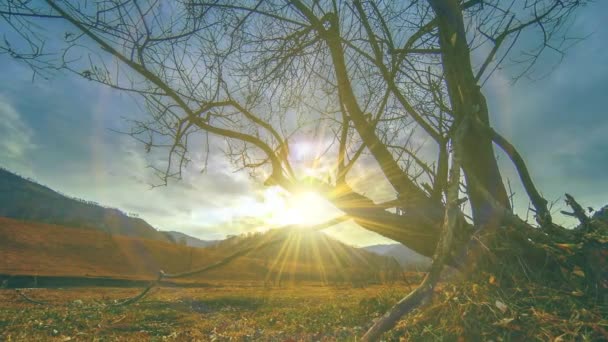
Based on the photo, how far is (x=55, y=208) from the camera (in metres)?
61.7

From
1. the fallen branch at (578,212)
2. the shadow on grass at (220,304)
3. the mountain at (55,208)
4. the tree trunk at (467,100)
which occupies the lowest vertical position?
the shadow on grass at (220,304)

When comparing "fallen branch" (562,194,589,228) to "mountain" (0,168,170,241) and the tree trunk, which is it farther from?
"mountain" (0,168,170,241)

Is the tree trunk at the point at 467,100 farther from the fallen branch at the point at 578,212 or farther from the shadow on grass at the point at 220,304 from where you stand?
the shadow on grass at the point at 220,304

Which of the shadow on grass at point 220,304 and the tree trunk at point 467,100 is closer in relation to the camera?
the tree trunk at point 467,100

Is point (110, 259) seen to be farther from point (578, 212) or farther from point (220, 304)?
point (578, 212)

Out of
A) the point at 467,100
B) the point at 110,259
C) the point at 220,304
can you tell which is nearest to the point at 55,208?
the point at 110,259

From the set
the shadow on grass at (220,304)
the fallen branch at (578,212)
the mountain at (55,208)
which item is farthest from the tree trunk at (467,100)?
the mountain at (55,208)

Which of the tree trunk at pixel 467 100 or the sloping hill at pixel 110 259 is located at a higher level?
the tree trunk at pixel 467 100

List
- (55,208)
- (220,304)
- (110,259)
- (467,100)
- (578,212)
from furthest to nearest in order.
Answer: (55,208) → (110,259) → (220,304) → (467,100) → (578,212)

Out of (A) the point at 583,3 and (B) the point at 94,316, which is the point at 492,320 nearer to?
(A) the point at 583,3

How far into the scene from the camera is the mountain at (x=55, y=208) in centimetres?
5389

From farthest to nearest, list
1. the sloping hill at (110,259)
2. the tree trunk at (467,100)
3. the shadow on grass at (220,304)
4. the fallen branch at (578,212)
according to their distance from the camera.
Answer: the sloping hill at (110,259) → the shadow on grass at (220,304) → the tree trunk at (467,100) → the fallen branch at (578,212)

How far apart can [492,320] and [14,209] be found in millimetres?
71924

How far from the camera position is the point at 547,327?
1973 mm
